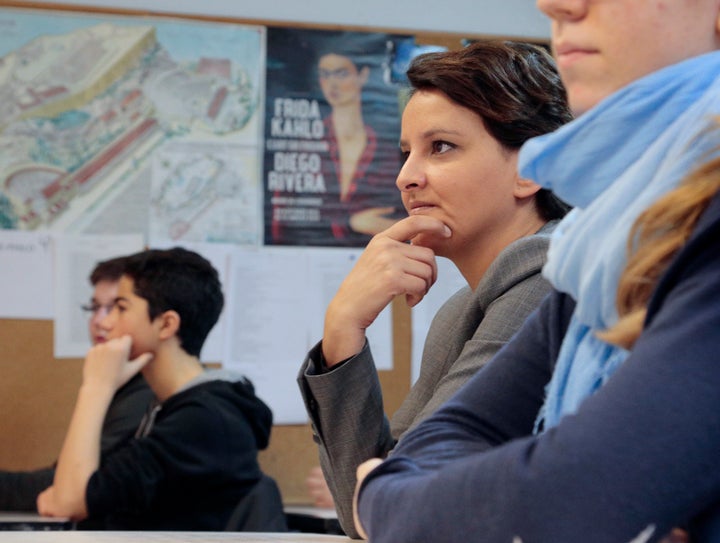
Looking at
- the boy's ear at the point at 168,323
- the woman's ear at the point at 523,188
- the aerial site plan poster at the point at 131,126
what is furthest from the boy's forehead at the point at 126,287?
the woman's ear at the point at 523,188

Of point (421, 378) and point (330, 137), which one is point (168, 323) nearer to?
point (330, 137)

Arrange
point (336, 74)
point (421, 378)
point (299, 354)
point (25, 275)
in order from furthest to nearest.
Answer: point (336, 74) < point (299, 354) < point (25, 275) < point (421, 378)

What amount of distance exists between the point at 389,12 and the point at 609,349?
106 inches

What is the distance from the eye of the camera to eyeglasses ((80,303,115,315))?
2910mm

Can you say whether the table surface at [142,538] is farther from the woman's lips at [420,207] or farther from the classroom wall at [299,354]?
the classroom wall at [299,354]

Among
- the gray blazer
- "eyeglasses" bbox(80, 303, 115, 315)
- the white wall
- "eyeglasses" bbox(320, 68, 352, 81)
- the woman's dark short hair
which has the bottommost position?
"eyeglasses" bbox(80, 303, 115, 315)

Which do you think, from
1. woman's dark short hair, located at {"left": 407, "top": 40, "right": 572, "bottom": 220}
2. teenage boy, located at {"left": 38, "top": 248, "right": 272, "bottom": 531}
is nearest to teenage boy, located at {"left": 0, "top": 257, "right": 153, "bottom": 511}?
teenage boy, located at {"left": 38, "top": 248, "right": 272, "bottom": 531}

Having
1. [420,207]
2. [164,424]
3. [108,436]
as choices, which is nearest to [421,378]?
[420,207]

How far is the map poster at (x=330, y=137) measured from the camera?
3068mm

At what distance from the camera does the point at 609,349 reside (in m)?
0.63

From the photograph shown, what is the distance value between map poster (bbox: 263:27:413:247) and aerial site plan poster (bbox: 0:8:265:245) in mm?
64

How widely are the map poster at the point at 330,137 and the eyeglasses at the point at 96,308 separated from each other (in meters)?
0.55

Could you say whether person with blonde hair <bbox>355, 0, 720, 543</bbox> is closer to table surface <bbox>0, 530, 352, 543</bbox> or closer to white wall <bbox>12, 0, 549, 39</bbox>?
table surface <bbox>0, 530, 352, 543</bbox>

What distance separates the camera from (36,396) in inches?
113
